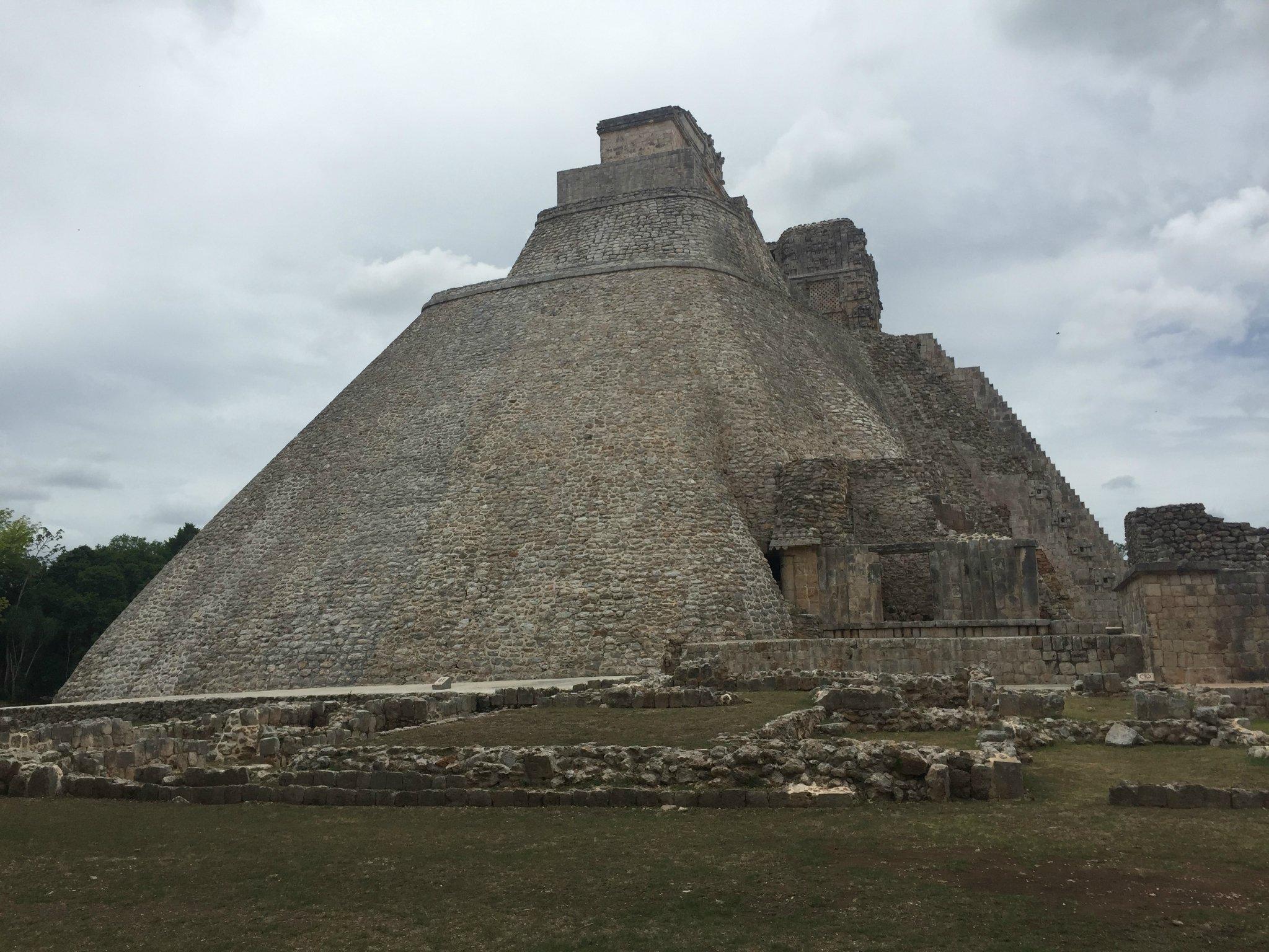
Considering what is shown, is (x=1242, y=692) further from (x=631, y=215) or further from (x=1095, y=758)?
(x=631, y=215)

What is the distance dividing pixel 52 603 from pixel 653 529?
27070mm

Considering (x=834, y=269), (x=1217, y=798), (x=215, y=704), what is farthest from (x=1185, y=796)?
(x=834, y=269)

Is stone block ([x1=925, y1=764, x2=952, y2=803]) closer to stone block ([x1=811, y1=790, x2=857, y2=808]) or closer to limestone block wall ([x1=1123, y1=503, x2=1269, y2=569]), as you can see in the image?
stone block ([x1=811, y1=790, x2=857, y2=808])

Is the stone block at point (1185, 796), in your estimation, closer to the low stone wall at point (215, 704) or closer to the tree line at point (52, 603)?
the low stone wall at point (215, 704)

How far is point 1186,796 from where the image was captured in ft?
23.7

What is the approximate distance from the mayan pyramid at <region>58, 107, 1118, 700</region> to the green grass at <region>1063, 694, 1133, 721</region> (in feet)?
20.9

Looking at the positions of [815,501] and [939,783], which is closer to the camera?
[939,783]

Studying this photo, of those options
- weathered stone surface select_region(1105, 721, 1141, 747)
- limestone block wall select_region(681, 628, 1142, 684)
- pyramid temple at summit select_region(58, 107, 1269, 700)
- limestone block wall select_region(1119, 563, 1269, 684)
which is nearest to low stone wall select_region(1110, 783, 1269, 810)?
weathered stone surface select_region(1105, 721, 1141, 747)

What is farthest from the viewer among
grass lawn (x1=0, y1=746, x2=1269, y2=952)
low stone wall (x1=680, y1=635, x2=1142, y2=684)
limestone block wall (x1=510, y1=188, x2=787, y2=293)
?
limestone block wall (x1=510, y1=188, x2=787, y2=293)

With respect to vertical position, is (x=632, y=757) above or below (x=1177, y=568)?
below

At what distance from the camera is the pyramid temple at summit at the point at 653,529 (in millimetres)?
17656

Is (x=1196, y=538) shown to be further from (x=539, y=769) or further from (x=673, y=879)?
(x=673, y=879)

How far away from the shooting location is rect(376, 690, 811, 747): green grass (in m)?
10.6

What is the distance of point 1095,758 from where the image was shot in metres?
9.02
